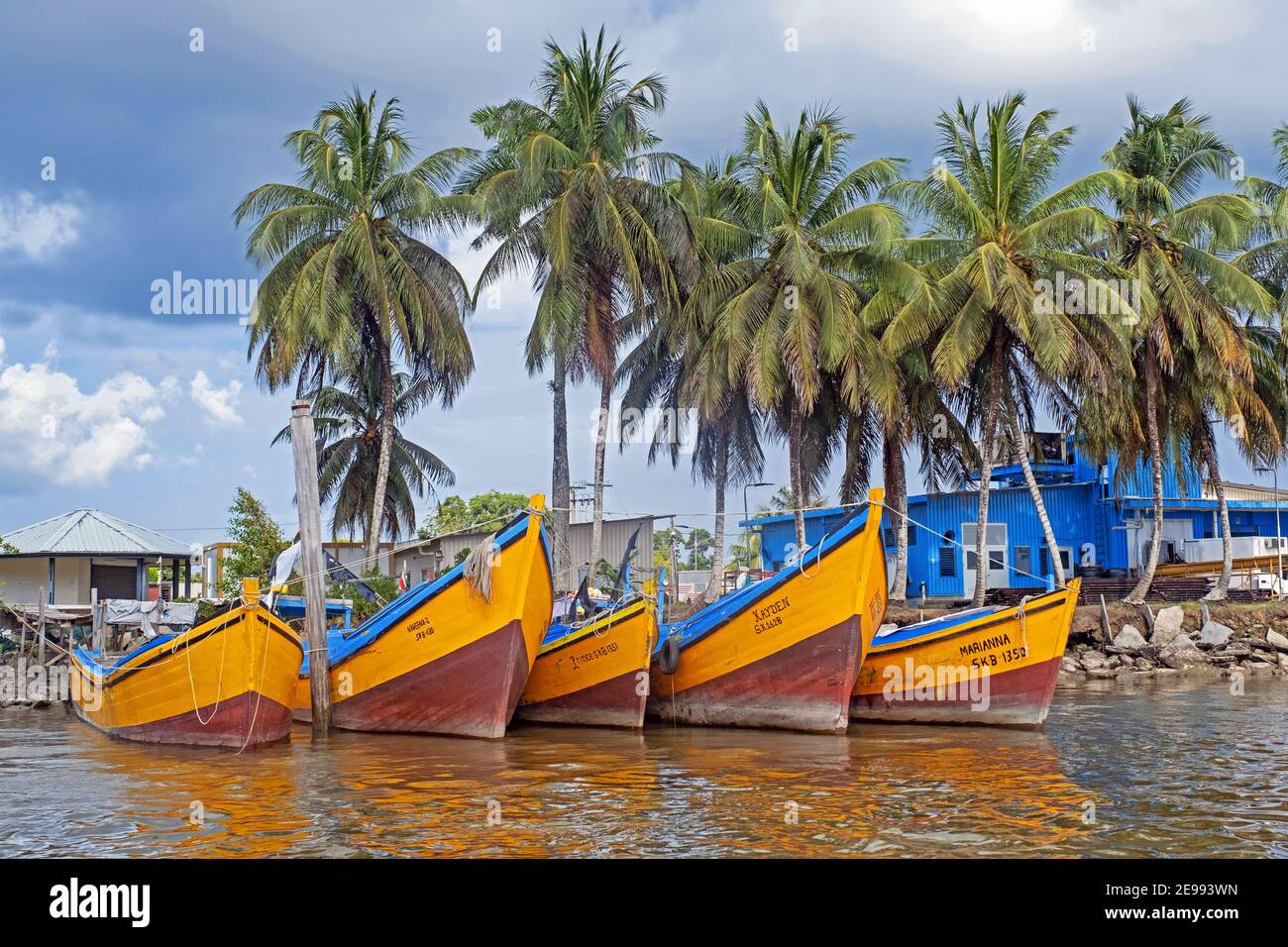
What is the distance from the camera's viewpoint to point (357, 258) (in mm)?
28031

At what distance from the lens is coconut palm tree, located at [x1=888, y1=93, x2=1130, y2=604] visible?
25062 millimetres

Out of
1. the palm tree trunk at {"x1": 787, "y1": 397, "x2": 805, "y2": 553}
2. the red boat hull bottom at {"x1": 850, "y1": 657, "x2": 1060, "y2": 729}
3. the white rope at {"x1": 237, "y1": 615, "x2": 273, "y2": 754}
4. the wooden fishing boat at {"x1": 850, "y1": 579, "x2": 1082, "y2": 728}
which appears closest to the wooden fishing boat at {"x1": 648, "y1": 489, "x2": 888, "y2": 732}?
the wooden fishing boat at {"x1": 850, "y1": 579, "x2": 1082, "y2": 728}

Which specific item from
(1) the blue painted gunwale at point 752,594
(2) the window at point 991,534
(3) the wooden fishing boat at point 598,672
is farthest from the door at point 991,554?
(3) the wooden fishing boat at point 598,672

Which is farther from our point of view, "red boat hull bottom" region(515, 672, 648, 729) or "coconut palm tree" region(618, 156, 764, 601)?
"coconut palm tree" region(618, 156, 764, 601)

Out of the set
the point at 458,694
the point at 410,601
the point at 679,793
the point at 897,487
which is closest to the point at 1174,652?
the point at 897,487

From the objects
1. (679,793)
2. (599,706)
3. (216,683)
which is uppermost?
(216,683)

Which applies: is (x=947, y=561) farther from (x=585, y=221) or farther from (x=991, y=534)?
(x=585, y=221)

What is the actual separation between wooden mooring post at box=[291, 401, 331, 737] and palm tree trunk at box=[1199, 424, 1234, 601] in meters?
23.9

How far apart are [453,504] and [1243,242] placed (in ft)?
121

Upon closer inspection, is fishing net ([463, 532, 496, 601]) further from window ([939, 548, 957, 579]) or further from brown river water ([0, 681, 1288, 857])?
window ([939, 548, 957, 579])

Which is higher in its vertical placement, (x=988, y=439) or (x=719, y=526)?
(x=988, y=439)

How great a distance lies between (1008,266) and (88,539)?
88.1ft

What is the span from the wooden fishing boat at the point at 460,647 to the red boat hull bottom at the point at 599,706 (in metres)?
1.34

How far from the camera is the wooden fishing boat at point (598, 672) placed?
54.5 ft
